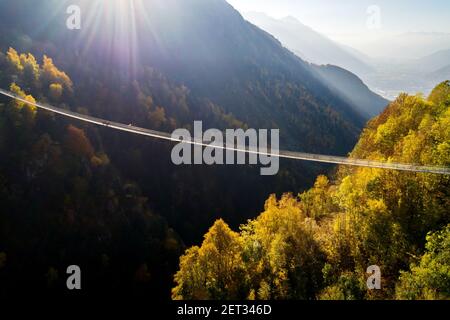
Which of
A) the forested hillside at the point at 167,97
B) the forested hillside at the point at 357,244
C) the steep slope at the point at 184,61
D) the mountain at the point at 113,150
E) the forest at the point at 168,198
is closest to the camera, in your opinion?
the forested hillside at the point at 357,244

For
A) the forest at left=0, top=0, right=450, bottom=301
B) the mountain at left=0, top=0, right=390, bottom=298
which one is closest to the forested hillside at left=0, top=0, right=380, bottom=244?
the mountain at left=0, top=0, right=390, bottom=298

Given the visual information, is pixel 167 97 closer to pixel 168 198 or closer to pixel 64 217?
pixel 168 198

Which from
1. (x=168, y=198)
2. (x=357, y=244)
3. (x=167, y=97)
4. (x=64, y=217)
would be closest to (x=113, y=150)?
(x=168, y=198)

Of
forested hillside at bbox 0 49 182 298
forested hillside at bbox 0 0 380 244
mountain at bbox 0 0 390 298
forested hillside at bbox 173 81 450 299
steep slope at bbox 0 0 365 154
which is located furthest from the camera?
steep slope at bbox 0 0 365 154

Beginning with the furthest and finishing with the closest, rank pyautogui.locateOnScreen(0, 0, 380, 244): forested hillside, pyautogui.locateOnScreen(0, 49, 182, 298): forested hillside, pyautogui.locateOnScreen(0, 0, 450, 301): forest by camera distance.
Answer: pyautogui.locateOnScreen(0, 0, 380, 244): forested hillside, pyautogui.locateOnScreen(0, 49, 182, 298): forested hillside, pyautogui.locateOnScreen(0, 0, 450, 301): forest

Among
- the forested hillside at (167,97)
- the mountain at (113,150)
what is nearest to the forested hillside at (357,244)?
the mountain at (113,150)

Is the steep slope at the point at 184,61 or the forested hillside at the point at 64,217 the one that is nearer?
the forested hillside at the point at 64,217

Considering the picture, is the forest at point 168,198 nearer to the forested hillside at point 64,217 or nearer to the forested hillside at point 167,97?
the forested hillside at point 64,217

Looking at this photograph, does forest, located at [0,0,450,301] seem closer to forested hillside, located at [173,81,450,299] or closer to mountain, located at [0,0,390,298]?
forested hillside, located at [173,81,450,299]
